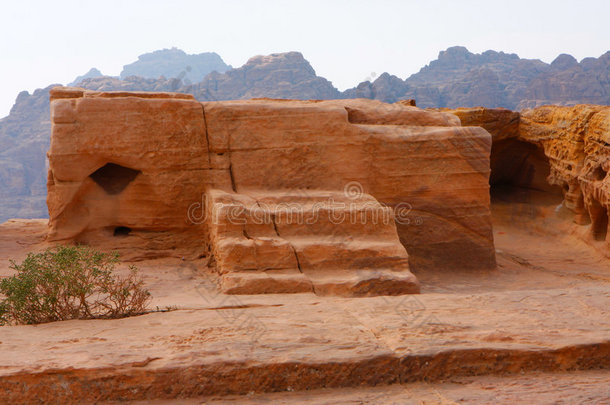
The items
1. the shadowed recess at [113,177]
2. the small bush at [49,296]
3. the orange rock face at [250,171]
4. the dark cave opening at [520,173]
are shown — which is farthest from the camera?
the dark cave opening at [520,173]

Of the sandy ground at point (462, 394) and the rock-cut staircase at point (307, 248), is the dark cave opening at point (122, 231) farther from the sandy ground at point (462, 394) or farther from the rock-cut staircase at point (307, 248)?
the sandy ground at point (462, 394)

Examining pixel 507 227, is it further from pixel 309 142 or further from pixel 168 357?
pixel 168 357

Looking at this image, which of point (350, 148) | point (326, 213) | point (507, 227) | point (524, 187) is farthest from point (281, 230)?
point (524, 187)

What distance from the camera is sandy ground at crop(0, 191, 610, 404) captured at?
2768mm

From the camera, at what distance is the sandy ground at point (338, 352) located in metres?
2.77

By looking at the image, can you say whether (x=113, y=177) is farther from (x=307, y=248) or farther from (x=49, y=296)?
(x=49, y=296)

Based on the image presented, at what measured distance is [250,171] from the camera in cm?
784

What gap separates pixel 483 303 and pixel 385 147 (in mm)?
4299

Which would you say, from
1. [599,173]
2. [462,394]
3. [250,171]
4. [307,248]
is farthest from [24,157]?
[462,394]

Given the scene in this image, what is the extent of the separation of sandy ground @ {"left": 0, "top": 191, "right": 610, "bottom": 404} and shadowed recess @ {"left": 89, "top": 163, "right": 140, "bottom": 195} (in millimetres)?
4511

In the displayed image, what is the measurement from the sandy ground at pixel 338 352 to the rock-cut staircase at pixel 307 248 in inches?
60.7

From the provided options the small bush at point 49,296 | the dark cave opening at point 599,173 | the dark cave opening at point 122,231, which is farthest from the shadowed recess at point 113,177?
the dark cave opening at point 599,173

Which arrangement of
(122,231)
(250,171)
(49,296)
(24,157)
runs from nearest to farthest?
(49,296) → (250,171) → (122,231) → (24,157)

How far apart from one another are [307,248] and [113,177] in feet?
11.8
